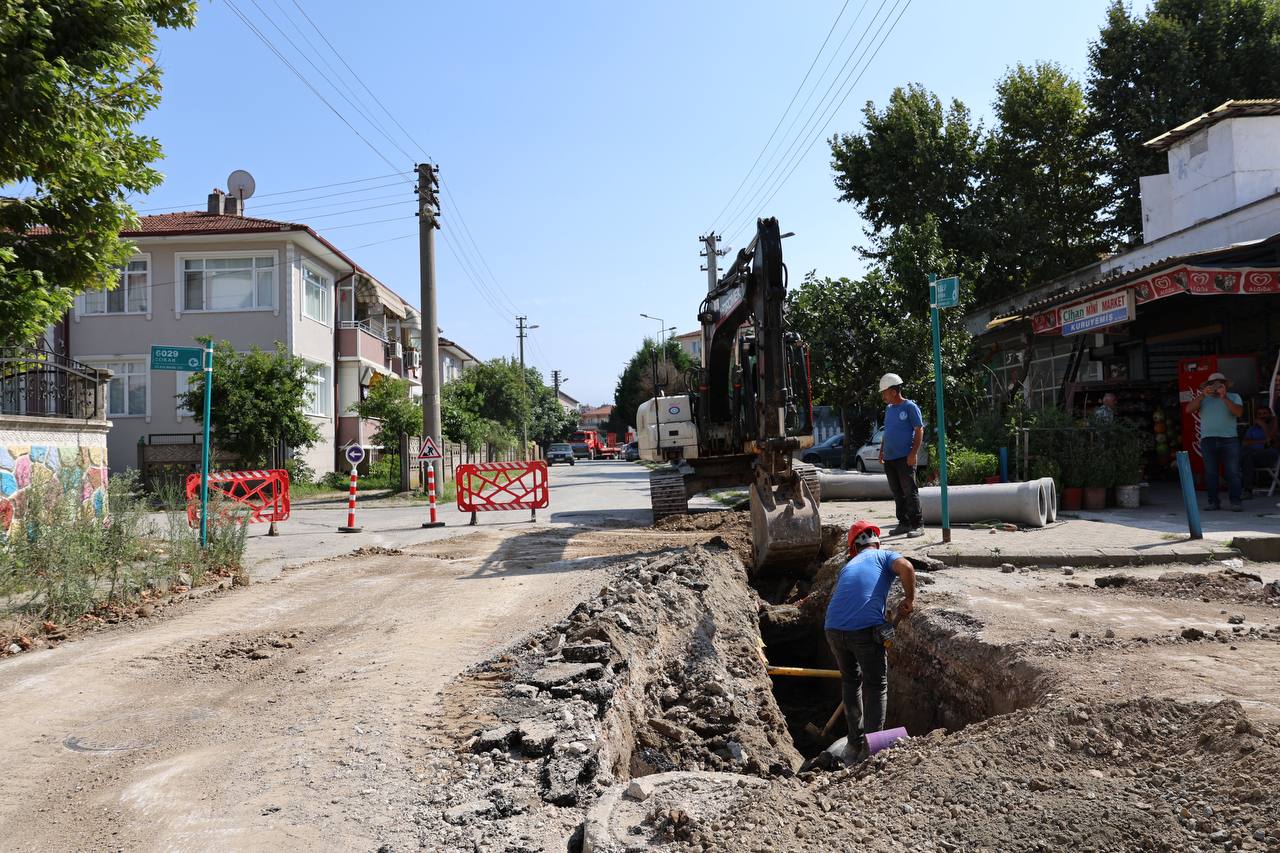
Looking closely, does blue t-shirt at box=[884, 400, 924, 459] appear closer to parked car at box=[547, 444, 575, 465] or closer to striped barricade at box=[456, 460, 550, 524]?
striped barricade at box=[456, 460, 550, 524]

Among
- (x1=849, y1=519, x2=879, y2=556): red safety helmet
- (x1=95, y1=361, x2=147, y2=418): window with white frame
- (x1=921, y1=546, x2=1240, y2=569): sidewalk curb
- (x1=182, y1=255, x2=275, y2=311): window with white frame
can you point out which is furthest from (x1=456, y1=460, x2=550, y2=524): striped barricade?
(x1=95, y1=361, x2=147, y2=418): window with white frame

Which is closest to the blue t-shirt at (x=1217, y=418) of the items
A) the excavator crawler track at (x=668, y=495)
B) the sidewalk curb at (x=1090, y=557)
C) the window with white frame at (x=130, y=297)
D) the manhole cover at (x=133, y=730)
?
the sidewalk curb at (x=1090, y=557)

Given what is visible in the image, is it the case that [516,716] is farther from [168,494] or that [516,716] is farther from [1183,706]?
[168,494]

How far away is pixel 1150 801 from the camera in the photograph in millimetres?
3156

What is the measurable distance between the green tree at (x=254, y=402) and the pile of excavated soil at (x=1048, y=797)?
22.3 metres

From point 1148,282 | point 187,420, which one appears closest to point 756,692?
point 1148,282

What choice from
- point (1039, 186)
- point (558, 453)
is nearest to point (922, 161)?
point (1039, 186)

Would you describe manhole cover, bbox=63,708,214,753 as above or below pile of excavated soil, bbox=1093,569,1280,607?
below

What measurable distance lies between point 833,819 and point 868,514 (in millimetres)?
10261

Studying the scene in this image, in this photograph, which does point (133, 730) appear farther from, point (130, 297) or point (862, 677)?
point (130, 297)

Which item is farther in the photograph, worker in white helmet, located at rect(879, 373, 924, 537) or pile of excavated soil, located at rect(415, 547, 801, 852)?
worker in white helmet, located at rect(879, 373, 924, 537)

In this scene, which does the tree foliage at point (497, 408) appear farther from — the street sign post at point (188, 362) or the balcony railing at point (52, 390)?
the street sign post at point (188, 362)

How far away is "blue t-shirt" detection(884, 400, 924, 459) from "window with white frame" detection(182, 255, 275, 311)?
75.0 feet

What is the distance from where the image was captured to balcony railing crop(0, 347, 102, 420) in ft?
41.9
